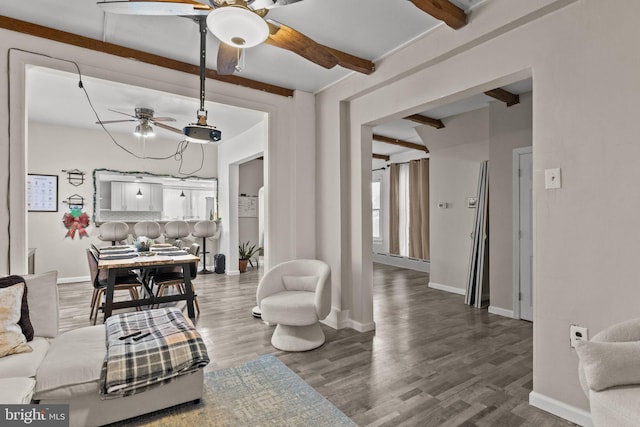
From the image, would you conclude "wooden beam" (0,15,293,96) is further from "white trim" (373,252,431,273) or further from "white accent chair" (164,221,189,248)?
"white trim" (373,252,431,273)

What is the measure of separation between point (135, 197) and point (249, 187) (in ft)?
7.66

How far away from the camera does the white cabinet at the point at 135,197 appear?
20.8 feet

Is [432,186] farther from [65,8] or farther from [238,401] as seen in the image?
[65,8]

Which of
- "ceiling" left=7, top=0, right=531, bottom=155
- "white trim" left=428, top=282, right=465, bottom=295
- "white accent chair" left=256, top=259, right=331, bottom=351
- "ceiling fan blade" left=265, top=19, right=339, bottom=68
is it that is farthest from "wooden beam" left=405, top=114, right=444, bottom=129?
"white accent chair" left=256, top=259, right=331, bottom=351

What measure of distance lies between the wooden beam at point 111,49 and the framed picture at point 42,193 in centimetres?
406

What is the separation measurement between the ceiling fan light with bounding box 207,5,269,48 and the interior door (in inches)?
142

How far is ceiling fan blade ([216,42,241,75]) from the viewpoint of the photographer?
2307mm

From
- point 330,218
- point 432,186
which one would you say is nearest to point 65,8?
point 330,218

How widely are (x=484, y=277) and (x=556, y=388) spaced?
2.69 meters

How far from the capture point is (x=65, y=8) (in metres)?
2.43

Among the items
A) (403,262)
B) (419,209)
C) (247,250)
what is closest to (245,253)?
(247,250)

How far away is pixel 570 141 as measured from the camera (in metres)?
2.05

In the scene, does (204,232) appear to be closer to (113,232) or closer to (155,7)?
(113,232)

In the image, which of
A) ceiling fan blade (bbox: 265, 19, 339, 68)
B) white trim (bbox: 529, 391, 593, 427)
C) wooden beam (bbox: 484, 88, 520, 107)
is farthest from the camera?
wooden beam (bbox: 484, 88, 520, 107)
